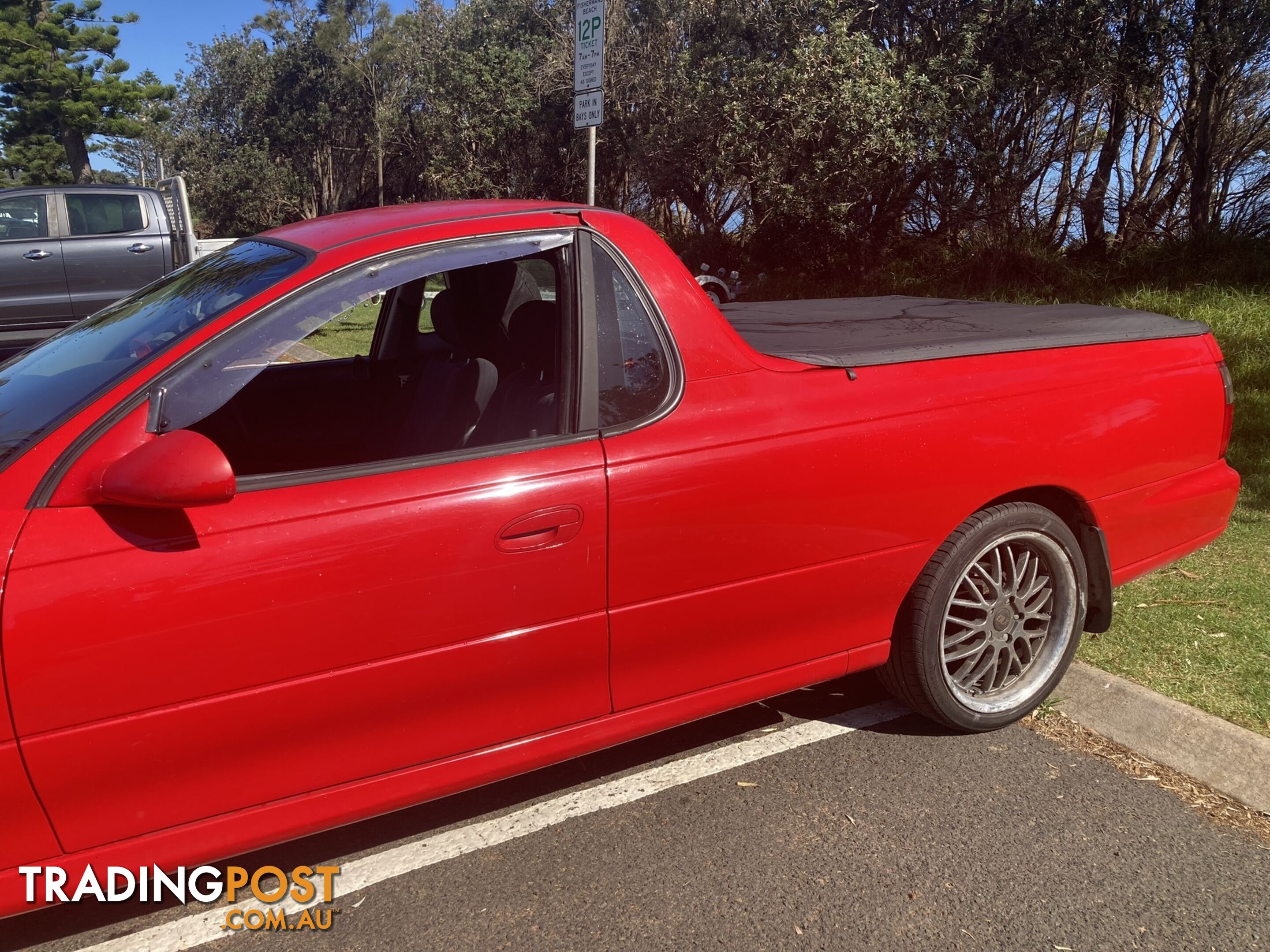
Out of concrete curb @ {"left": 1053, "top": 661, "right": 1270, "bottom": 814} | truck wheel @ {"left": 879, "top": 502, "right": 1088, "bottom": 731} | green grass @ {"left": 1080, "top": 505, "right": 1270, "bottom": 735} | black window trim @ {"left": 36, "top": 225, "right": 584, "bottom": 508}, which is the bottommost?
concrete curb @ {"left": 1053, "top": 661, "right": 1270, "bottom": 814}

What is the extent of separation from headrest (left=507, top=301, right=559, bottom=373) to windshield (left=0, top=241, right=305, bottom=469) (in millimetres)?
690

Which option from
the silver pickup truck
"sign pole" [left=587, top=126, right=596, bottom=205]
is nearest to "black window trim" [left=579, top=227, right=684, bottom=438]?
"sign pole" [left=587, top=126, right=596, bottom=205]

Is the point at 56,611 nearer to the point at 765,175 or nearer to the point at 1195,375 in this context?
the point at 1195,375

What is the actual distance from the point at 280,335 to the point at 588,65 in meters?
6.31

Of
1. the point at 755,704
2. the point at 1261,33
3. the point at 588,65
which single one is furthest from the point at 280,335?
the point at 1261,33

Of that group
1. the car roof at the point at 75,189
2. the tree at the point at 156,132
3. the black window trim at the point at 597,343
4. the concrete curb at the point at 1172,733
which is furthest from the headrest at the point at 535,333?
the tree at the point at 156,132

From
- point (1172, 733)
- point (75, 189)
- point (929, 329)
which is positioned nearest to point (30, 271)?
point (75, 189)

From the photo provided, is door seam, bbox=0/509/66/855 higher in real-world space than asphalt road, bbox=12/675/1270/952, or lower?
higher

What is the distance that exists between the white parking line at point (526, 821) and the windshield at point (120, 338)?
1.21 m

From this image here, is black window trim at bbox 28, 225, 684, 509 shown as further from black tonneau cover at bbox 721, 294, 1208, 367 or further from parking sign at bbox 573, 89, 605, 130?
parking sign at bbox 573, 89, 605, 130

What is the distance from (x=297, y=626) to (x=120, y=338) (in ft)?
3.57

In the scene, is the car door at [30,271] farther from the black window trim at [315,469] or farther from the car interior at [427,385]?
the black window trim at [315,469]

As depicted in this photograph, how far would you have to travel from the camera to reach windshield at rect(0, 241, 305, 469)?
7.90 feet

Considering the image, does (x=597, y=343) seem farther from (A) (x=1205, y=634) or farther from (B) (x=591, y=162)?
(B) (x=591, y=162)
